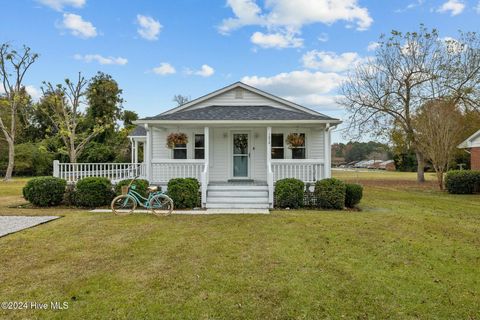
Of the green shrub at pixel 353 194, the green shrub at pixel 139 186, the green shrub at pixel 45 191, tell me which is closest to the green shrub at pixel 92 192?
the green shrub at pixel 139 186

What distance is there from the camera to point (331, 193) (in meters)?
10.6

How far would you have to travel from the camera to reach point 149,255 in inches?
214

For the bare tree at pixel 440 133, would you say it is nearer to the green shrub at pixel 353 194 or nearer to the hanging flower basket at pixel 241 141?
the green shrub at pixel 353 194

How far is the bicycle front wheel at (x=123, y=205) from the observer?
9.55m

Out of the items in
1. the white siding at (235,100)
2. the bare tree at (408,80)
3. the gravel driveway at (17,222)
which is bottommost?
the gravel driveway at (17,222)

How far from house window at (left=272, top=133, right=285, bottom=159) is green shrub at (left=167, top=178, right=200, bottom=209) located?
3826mm

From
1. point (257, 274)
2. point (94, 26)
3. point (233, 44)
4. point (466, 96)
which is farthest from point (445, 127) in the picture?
point (94, 26)

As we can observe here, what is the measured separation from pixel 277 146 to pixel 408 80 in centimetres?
1711

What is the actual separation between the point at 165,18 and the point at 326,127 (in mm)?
9567

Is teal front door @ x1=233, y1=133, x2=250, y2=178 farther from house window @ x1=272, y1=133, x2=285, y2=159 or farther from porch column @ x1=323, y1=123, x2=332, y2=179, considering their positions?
porch column @ x1=323, y1=123, x2=332, y2=179

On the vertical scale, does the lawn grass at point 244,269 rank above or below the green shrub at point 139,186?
below

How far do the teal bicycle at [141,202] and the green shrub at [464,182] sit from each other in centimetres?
1476

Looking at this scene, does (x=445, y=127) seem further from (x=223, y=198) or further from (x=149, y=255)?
(x=149, y=255)

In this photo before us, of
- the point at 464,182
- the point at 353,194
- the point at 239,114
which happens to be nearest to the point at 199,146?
the point at 239,114
